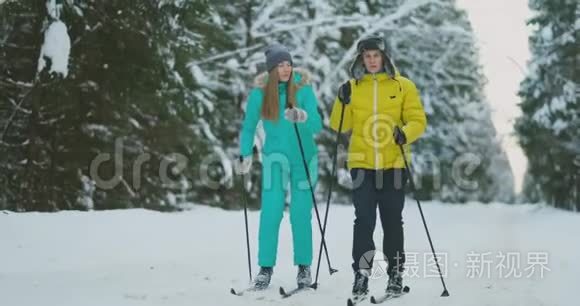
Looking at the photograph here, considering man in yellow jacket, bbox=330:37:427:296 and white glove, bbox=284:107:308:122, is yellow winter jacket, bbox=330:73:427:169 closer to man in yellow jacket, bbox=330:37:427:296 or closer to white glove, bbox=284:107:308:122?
man in yellow jacket, bbox=330:37:427:296

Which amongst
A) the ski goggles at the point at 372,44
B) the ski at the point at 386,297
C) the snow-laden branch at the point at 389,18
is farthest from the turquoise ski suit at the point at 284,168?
the snow-laden branch at the point at 389,18

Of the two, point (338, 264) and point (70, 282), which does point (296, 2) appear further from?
point (70, 282)

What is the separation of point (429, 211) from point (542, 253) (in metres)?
12.5

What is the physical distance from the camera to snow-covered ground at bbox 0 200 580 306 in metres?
5.17

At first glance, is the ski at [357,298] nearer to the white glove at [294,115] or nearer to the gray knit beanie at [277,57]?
the white glove at [294,115]

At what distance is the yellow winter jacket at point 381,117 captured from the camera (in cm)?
536

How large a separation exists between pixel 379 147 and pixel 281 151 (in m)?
0.89

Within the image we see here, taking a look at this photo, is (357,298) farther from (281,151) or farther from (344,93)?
(344,93)

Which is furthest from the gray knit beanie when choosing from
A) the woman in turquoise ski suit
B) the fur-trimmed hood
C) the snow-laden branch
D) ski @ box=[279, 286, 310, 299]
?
the snow-laden branch

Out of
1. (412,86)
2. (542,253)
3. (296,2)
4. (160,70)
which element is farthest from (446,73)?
(412,86)

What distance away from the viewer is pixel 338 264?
7.19 metres

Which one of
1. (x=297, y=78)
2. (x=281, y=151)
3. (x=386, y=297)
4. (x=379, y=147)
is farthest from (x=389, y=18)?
(x=386, y=297)
